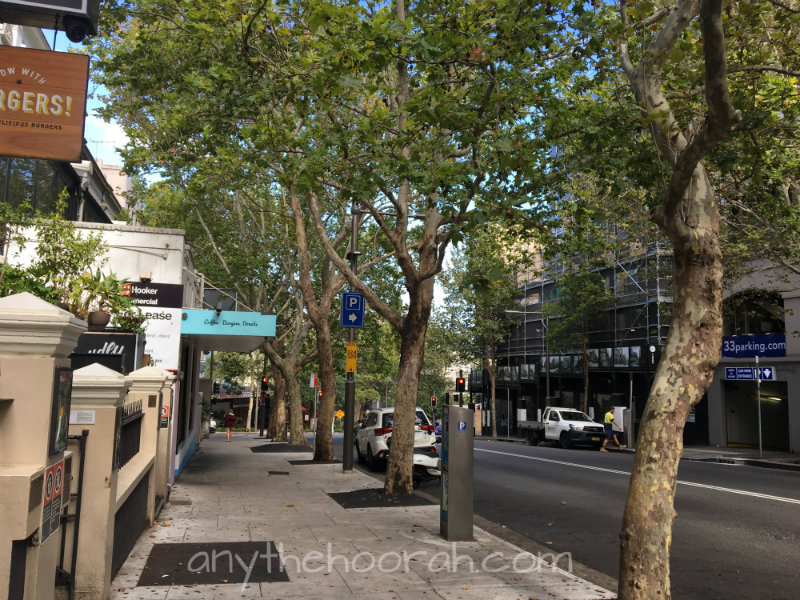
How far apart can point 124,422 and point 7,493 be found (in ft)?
11.8

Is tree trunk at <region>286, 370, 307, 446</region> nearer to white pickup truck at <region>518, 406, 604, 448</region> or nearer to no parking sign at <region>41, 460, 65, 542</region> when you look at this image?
white pickup truck at <region>518, 406, 604, 448</region>

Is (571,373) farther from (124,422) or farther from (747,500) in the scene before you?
(124,422)

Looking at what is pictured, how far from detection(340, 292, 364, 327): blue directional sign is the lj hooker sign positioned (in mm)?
10509

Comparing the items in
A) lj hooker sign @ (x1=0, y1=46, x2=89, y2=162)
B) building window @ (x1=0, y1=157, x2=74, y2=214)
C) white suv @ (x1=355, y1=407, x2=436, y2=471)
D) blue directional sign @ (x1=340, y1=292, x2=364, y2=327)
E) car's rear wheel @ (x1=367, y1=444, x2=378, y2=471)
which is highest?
building window @ (x1=0, y1=157, x2=74, y2=214)

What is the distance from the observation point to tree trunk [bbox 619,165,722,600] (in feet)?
17.2

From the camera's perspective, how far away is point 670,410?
5.43 metres

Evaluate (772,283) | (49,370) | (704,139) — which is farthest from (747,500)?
(772,283)

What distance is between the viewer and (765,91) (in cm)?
1216

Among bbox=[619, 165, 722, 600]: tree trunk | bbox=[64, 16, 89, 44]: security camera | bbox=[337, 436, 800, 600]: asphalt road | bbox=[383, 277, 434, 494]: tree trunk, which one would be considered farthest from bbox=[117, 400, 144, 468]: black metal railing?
bbox=[337, 436, 800, 600]: asphalt road

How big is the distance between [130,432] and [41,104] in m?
3.48
